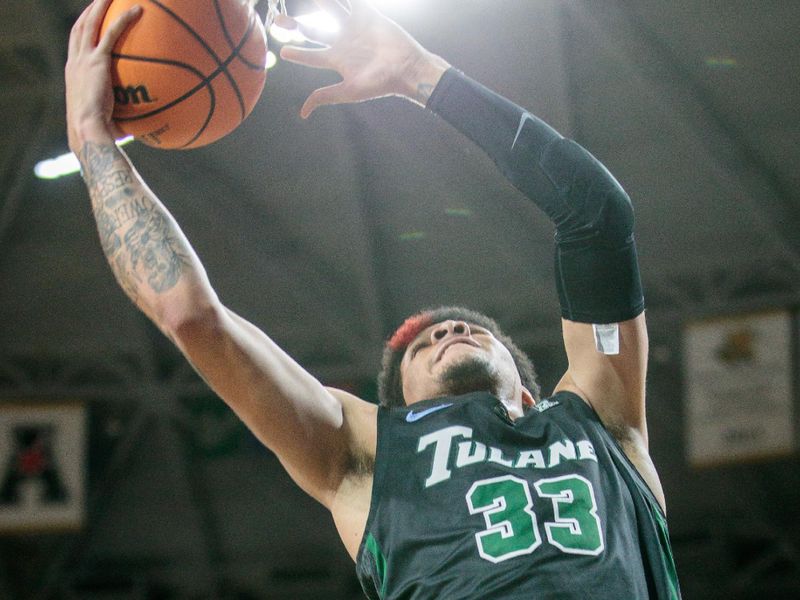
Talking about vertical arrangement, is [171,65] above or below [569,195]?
above

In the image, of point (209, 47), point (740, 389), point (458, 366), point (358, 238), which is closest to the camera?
point (209, 47)

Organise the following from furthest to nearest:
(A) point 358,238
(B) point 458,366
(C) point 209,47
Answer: (A) point 358,238 < (B) point 458,366 < (C) point 209,47

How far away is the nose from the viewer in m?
3.08

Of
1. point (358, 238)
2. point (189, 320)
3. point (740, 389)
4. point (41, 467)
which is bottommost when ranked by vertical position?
point (41, 467)

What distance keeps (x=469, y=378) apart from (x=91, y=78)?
46.8 inches

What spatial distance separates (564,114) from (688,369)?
2.36 m

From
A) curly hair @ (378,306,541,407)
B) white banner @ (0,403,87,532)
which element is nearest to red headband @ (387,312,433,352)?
curly hair @ (378,306,541,407)

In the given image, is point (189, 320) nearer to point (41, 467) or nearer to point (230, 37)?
point (230, 37)

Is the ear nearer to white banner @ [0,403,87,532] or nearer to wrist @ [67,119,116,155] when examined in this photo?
wrist @ [67,119,116,155]

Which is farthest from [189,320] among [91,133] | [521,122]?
[521,122]

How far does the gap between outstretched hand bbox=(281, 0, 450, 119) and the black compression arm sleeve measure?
69 mm

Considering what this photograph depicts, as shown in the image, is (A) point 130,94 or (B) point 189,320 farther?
(A) point 130,94

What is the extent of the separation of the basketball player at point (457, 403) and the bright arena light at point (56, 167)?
18.8 ft

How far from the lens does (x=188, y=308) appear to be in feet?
7.63
